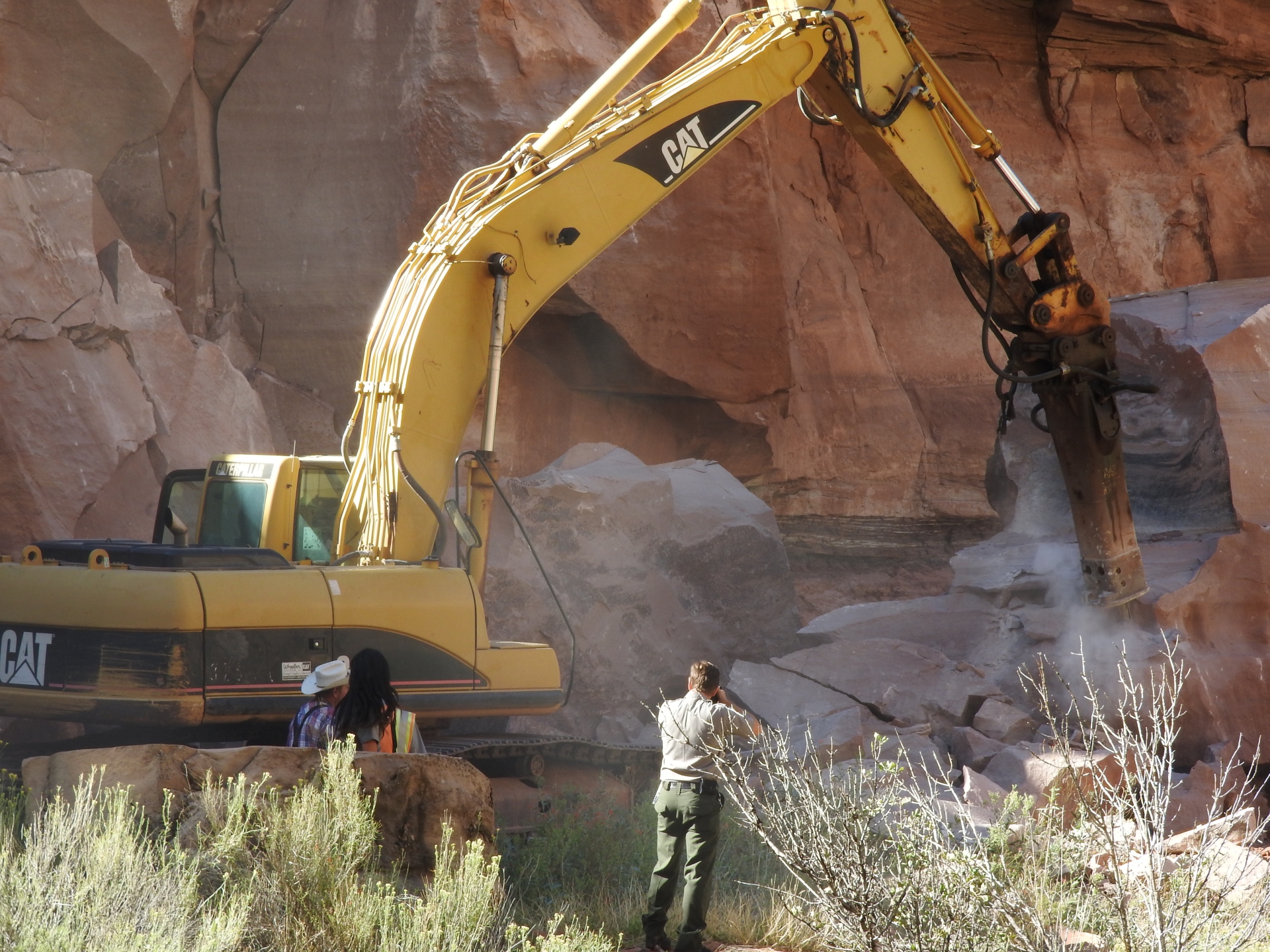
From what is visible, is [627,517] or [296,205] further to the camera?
[296,205]

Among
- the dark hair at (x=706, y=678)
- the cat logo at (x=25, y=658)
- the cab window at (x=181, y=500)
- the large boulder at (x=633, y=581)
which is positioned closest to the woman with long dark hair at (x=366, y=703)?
the dark hair at (x=706, y=678)

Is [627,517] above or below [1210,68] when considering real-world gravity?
below

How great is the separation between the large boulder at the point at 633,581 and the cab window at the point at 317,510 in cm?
233

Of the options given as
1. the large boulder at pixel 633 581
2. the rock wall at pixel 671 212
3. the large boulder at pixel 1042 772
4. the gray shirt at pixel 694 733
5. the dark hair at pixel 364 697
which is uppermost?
the rock wall at pixel 671 212

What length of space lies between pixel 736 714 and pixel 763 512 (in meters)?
5.06

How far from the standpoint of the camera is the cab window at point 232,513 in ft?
21.1

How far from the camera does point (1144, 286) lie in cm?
1565

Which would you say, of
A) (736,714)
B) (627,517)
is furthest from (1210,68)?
(736,714)

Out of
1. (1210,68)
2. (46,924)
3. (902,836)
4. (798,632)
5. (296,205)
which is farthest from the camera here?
(1210,68)

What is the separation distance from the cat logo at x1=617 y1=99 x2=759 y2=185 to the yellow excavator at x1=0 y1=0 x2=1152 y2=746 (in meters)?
0.01

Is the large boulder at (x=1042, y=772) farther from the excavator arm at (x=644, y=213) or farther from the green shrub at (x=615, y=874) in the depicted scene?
the green shrub at (x=615, y=874)

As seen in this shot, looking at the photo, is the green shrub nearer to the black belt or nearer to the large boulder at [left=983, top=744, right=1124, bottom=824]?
the black belt

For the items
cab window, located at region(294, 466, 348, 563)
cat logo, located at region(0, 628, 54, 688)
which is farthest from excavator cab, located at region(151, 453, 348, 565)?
cat logo, located at region(0, 628, 54, 688)

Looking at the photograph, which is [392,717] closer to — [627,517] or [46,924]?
[46,924]
